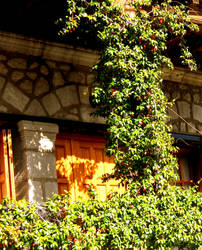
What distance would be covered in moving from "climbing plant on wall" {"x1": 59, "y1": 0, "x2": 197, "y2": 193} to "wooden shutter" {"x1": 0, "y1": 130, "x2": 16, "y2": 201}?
1.18 m

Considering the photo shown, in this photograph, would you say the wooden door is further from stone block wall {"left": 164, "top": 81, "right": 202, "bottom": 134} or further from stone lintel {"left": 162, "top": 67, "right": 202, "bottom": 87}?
stone lintel {"left": 162, "top": 67, "right": 202, "bottom": 87}

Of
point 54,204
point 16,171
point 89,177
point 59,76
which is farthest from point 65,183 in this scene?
point 54,204

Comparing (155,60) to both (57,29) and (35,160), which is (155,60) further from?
→ (35,160)

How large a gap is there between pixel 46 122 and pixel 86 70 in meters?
1.07

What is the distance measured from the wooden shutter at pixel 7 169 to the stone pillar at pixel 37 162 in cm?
11

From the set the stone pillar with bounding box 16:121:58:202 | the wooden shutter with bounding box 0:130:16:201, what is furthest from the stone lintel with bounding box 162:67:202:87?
the wooden shutter with bounding box 0:130:16:201

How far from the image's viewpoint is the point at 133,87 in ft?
20.3

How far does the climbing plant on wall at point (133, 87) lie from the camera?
596 centimetres

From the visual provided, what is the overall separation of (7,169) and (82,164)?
128cm

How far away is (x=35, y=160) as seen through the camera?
6547 millimetres

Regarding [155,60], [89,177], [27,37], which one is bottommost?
[89,177]

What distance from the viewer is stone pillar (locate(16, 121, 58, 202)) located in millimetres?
6410

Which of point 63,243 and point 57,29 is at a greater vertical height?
point 57,29

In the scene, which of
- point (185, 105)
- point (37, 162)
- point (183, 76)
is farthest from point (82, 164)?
point (183, 76)
